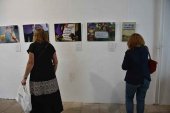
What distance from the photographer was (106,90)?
11.9 feet

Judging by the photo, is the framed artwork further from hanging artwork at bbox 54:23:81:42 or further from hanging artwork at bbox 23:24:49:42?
hanging artwork at bbox 23:24:49:42

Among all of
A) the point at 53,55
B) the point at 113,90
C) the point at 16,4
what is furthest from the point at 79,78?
the point at 16,4

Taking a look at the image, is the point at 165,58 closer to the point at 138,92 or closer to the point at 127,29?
the point at 127,29

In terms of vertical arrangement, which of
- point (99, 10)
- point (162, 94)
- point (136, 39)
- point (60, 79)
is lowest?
point (162, 94)

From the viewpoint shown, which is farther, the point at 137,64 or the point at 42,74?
the point at 42,74

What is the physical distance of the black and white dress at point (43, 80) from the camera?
Result: 8.49 ft

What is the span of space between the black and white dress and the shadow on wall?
1021 mm

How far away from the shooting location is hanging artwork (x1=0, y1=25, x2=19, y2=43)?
373cm

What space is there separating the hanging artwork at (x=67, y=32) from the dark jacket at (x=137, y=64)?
4.02 feet

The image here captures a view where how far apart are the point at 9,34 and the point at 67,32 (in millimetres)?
1167

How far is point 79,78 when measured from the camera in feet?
12.0

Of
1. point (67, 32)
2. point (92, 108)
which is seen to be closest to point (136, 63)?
point (92, 108)

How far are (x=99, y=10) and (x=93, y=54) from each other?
2.54ft

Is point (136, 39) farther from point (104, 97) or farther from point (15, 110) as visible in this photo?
point (15, 110)
